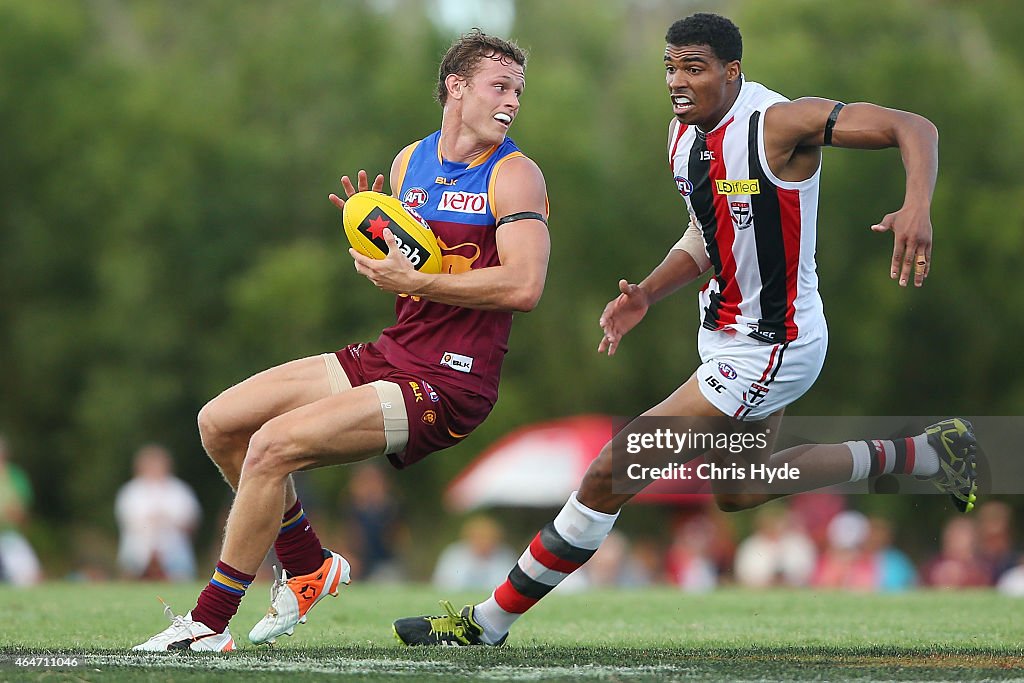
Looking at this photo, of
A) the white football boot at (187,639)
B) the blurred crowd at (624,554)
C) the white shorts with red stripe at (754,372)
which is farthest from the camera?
the blurred crowd at (624,554)

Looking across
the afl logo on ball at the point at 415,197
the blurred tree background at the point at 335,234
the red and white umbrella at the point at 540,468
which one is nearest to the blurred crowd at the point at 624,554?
the red and white umbrella at the point at 540,468

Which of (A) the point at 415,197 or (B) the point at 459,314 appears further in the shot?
(A) the point at 415,197

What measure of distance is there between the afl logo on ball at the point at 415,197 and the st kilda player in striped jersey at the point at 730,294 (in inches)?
43.6

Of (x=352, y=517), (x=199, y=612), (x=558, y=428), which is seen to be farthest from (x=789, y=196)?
(x=558, y=428)

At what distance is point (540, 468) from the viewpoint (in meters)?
18.5

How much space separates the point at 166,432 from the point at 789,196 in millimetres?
21013

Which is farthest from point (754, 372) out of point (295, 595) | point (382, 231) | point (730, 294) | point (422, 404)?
point (295, 595)

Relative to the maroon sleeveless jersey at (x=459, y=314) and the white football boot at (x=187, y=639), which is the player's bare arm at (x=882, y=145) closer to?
the maroon sleeveless jersey at (x=459, y=314)

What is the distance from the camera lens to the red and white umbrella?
1831 centimetres

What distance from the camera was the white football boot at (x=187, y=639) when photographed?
5238mm

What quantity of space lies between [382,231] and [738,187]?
4.87 ft

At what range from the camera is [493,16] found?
28984 mm

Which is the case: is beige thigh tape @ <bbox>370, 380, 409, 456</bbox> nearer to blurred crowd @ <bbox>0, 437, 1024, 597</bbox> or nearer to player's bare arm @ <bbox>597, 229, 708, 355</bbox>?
player's bare arm @ <bbox>597, 229, 708, 355</bbox>

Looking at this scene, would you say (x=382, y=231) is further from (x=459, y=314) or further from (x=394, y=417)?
(x=394, y=417)
